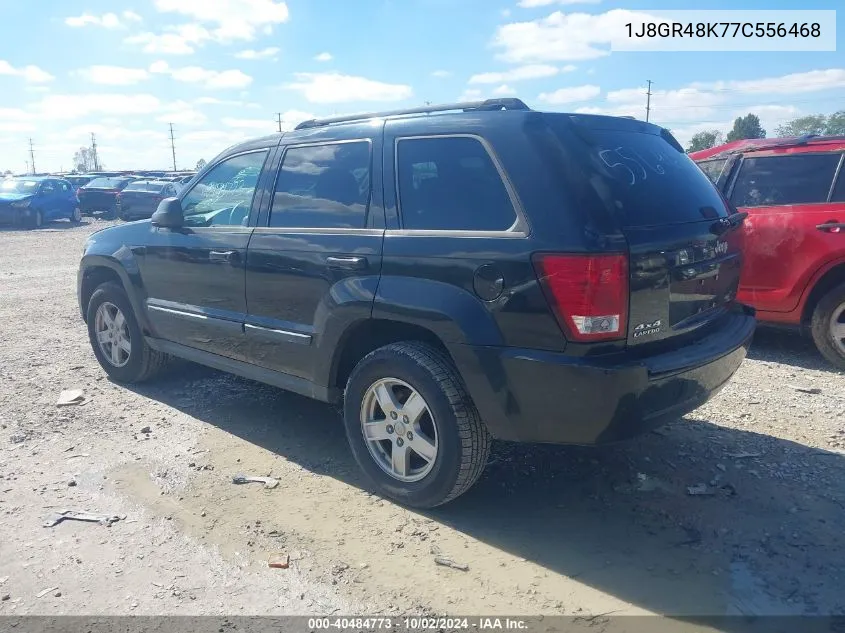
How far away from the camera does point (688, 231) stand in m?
3.31

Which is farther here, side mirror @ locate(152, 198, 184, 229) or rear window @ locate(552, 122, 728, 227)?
side mirror @ locate(152, 198, 184, 229)

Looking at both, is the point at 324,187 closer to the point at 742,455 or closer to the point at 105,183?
the point at 742,455

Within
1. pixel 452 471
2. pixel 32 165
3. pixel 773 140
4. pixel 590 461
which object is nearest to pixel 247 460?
pixel 452 471

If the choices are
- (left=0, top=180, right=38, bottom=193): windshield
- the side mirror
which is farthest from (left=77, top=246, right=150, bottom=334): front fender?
(left=0, top=180, right=38, bottom=193): windshield

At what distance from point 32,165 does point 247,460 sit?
4795 inches

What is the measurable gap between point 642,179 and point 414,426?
162 cm

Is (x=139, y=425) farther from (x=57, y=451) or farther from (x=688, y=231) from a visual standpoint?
(x=688, y=231)

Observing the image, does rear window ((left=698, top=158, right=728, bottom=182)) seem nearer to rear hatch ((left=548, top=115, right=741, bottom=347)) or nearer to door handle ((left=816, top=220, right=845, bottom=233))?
door handle ((left=816, top=220, right=845, bottom=233))

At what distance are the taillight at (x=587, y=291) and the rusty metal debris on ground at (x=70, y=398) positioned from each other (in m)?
3.93

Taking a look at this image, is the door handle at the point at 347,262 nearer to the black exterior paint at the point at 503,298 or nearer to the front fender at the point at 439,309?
the black exterior paint at the point at 503,298

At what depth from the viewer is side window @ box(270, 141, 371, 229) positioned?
3773 mm

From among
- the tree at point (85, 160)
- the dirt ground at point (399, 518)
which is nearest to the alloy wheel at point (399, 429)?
the dirt ground at point (399, 518)

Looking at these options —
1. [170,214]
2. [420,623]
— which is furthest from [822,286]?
[170,214]

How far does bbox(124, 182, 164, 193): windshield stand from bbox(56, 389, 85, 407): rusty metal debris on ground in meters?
21.2
